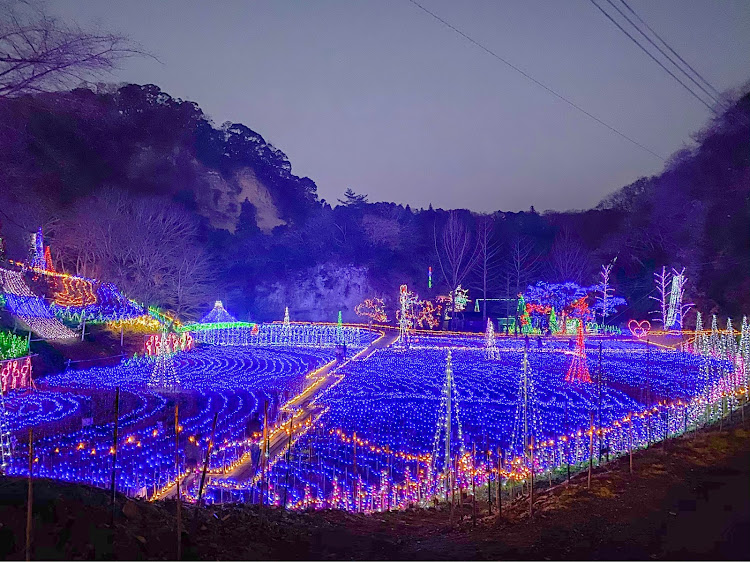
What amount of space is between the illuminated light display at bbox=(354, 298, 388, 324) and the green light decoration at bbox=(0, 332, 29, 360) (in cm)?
2491

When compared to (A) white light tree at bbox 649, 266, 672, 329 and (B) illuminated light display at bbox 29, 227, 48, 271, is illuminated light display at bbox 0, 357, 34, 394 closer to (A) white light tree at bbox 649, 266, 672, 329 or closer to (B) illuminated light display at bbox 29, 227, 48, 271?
(B) illuminated light display at bbox 29, 227, 48, 271

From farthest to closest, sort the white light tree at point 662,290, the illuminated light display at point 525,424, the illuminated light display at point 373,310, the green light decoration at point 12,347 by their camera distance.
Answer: the illuminated light display at point 373,310 < the white light tree at point 662,290 < the green light decoration at point 12,347 < the illuminated light display at point 525,424

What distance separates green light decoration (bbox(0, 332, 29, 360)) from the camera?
15.0 metres

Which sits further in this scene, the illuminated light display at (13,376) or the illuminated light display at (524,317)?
the illuminated light display at (524,317)

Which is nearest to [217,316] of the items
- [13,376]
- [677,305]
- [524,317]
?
[13,376]

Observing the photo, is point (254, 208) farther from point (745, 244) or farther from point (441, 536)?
point (441, 536)

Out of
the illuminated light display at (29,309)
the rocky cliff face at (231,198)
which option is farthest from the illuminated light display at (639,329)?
the rocky cliff face at (231,198)

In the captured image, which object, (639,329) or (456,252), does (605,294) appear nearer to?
(639,329)

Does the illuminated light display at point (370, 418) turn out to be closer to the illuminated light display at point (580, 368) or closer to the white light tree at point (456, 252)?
the illuminated light display at point (580, 368)

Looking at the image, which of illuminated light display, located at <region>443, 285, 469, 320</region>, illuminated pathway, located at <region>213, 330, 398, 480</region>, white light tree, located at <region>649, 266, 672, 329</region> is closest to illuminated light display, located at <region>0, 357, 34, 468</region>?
illuminated pathway, located at <region>213, 330, 398, 480</region>

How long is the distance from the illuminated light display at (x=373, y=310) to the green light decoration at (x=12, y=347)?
2491 cm

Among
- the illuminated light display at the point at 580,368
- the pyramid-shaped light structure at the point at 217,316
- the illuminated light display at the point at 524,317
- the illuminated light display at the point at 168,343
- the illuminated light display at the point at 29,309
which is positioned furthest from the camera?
the illuminated light display at the point at 524,317

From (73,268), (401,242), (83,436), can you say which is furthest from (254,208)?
(83,436)

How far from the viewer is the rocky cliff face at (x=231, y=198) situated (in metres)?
49.7
